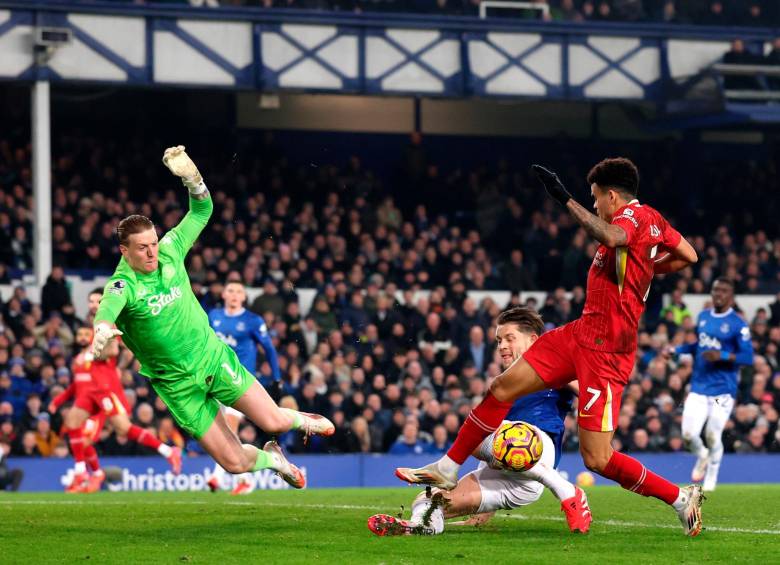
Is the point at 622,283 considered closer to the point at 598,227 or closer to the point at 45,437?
the point at 598,227

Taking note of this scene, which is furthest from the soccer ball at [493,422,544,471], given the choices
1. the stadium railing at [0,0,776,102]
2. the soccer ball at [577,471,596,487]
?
the stadium railing at [0,0,776,102]

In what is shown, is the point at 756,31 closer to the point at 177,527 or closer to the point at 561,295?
the point at 561,295

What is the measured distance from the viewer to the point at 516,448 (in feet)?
32.3

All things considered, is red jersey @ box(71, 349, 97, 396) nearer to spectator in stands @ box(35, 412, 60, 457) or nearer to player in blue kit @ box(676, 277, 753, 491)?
spectator in stands @ box(35, 412, 60, 457)

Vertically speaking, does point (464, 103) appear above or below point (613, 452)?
above

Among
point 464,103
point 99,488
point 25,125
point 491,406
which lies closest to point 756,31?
point 464,103

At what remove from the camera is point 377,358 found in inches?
924

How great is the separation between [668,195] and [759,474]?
10.7m

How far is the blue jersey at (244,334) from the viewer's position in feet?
56.1

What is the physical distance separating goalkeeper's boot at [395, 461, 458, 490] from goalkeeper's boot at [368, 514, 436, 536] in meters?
0.34

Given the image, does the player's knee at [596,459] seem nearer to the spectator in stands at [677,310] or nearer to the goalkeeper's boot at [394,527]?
the goalkeeper's boot at [394,527]

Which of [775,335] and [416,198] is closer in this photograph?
[775,335]

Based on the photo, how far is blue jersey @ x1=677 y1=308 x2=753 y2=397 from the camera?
17.3 metres

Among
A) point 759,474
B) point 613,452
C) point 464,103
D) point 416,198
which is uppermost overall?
A: point 464,103
